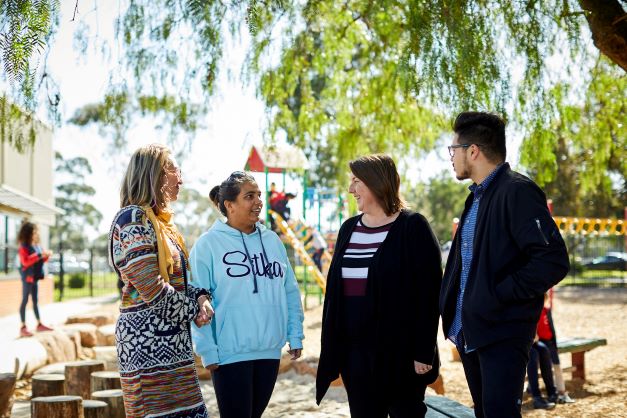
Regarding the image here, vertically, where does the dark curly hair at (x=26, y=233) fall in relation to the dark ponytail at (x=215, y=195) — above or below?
above

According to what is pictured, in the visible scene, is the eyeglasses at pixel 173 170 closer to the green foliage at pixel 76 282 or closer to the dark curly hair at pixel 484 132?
the dark curly hair at pixel 484 132

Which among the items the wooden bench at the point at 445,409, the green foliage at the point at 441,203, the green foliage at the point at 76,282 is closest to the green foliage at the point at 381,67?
the wooden bench at the point at 445,409

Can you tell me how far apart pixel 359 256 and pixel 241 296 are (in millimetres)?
627

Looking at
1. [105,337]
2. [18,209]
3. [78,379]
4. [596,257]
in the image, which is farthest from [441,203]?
[78,379]

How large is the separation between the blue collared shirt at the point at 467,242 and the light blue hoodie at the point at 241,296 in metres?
0.95

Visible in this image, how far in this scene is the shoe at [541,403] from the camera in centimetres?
697

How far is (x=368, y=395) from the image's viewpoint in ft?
11.8

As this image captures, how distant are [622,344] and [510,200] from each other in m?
9.51

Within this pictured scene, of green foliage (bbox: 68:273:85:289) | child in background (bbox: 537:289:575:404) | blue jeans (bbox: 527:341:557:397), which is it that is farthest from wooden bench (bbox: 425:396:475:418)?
green foliage (bbox: 68:273:85:289)

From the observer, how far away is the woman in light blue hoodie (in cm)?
372

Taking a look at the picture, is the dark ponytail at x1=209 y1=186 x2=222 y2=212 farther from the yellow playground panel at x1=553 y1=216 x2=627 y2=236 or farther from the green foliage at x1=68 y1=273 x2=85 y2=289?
the green foliage at x1=68 y1=273 x2=85 y2=289

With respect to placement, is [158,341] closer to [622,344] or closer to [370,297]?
[370,297]

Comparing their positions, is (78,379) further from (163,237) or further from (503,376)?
(503,376)

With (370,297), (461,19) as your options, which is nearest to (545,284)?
(370,297)
